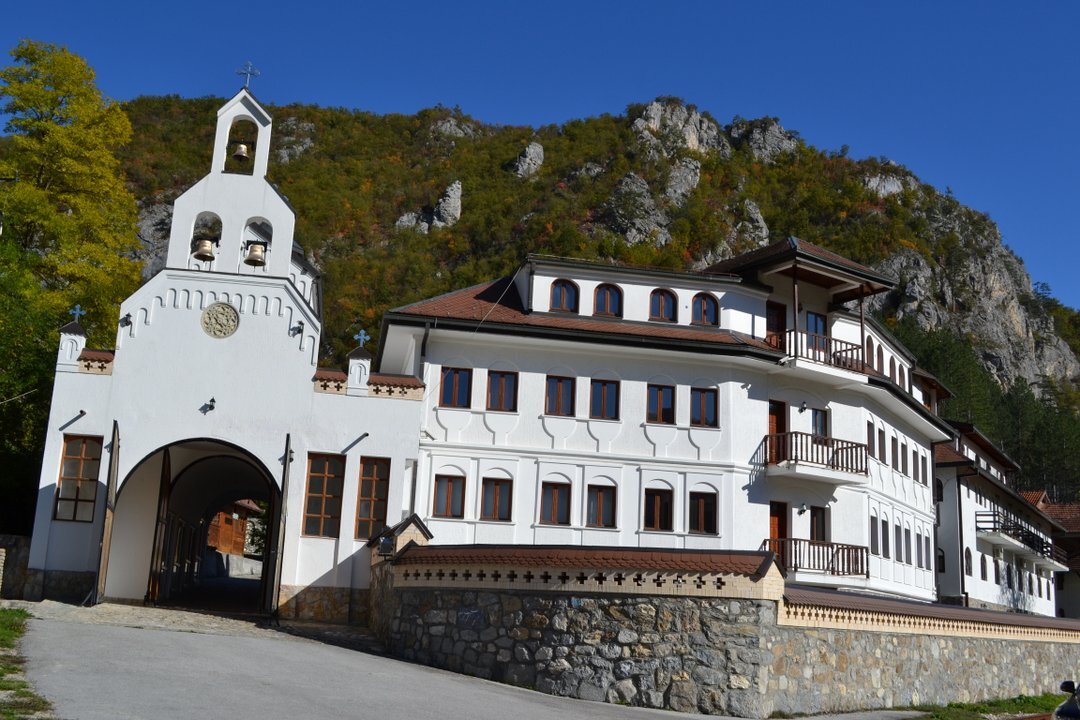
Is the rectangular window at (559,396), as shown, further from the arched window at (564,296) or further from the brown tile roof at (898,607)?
the brown tile roof at (898,607)

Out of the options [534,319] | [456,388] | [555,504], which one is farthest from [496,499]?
[534,319]

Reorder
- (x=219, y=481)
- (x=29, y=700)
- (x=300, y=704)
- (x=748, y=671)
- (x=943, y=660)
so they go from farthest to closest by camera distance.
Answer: (x=219, y=481) < (x=943, y=660) < (x=748, y=671) < (x=300, y=704) < (x=29, y=700)

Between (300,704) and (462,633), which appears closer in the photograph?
(300,704)

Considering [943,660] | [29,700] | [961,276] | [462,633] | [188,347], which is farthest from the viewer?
[961,276]

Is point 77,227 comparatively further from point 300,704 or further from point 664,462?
point 300,704

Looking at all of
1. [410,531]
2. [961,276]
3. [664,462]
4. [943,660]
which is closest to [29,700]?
[410,531]

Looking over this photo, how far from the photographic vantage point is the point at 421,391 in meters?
25.0

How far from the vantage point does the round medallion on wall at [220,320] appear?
24.3 meters

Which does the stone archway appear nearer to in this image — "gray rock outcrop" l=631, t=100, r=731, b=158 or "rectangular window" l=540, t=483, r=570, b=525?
"rectangular window" l=540, t=483, r=570, b=525

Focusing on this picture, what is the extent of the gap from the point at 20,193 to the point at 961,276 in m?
84.0

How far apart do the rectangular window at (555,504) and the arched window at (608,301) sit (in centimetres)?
512

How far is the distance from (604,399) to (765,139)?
91.5 m

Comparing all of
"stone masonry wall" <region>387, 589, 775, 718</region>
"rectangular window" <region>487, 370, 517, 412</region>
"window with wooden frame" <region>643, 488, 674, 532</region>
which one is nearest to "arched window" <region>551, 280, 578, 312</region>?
"rectangular window" <region>487, 370, 517, 412</region>

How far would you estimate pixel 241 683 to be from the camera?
1287cm
